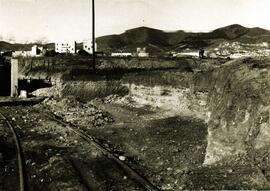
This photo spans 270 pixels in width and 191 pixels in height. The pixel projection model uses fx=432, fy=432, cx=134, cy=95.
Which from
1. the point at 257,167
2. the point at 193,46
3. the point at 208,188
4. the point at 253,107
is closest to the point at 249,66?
the point at 253,107

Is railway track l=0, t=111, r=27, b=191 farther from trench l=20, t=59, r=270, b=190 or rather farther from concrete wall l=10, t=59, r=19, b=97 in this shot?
concrete wall l=10, t=59, r=19, b=97

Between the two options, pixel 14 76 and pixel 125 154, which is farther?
pixel 14 76

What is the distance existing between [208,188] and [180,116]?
12387 millimetres

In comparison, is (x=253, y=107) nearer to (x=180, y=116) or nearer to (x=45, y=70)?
(x=180, y=116)

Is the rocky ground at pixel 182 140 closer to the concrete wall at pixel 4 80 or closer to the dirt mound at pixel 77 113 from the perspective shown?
the dirt mound at pixel 77 113

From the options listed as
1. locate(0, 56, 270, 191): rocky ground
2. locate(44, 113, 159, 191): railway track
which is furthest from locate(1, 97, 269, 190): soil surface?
locate(44, 113, 159, 191): railway track

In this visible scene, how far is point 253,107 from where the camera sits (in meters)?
12.8

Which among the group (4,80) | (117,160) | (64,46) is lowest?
(117,160)

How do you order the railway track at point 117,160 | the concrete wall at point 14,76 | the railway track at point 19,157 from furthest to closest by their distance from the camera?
the concrete wall at point 14,76, the railway track at point 19,157, the railway track at point 117,160

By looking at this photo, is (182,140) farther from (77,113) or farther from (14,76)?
(14,76)

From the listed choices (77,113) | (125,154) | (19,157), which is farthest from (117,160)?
(77,113)

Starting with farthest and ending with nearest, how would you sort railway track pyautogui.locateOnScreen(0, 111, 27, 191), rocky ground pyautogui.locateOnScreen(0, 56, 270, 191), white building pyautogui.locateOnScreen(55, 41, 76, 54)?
white building pyautogui.locateOnScreen(55, 41, 76, 54) → railway track pyautogui.locateOnScreen(0, 111, 27, 191) → rocky ground pyautogui.locateOnScreen(0, 56, 270, 191)

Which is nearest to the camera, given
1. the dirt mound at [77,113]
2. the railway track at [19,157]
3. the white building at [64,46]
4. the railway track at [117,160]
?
the railway track at [117,160]

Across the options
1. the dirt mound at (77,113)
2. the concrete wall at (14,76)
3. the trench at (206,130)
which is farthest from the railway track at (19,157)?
the concrete wall at (14,76)
